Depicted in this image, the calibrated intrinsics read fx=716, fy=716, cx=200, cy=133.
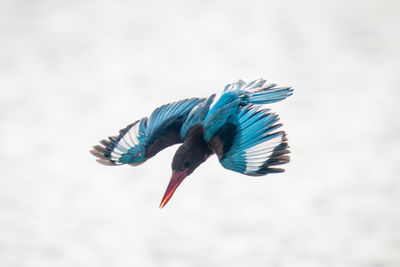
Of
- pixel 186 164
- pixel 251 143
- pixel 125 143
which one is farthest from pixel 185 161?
pixel 125 143

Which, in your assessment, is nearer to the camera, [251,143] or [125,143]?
[251,143]

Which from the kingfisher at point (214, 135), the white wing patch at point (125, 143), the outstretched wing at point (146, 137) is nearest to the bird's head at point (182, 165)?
the kingfisher at point (214, 135)

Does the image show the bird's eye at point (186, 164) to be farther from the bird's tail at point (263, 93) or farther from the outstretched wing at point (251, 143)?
the bird's tail at point (263, 93)

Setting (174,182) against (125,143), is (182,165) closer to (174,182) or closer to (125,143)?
(174,182)

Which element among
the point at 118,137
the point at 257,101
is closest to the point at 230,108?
the point at 257,101

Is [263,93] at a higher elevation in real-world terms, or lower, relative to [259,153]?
higher

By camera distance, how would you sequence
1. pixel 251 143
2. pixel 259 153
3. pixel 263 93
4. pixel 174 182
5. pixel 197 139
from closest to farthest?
pixel 259 153
pixel 251 143
pixel 174 182
pixel 197 139
pixel 263 93

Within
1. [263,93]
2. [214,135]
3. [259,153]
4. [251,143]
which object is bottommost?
[259,153]
